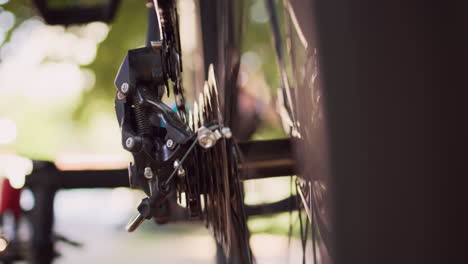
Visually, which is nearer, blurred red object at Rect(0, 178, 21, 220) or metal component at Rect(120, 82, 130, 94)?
→ metal component at Rect(120, 82, 130, 94)

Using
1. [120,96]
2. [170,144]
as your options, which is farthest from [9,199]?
[170,144]

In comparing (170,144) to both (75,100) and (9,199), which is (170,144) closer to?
(9,199)

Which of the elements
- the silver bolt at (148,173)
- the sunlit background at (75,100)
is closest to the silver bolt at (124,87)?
the silver bolt at (148,173)

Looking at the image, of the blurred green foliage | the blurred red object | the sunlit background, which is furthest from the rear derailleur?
the blurred green foliage

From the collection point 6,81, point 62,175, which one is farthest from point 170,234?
point 62,175

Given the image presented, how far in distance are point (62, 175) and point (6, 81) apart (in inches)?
138

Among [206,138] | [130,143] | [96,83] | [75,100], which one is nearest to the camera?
[206,138]

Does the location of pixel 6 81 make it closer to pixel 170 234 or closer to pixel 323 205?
pixel 170 234

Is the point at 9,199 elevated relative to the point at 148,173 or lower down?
lower down

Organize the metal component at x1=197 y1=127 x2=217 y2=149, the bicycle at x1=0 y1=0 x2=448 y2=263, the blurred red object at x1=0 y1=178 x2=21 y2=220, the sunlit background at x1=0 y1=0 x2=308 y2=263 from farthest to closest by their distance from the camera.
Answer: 1. the sunlit background at x1=0 y1=0 x2=308 y2=263
2. the blurred red object at x1=0 y1=178 x2=21 y2=220
3. the metal component at x1=197 y1=127 x2=217 y2=149
4. the bicycle at x1=0 y1=0 x2=448 y2=263

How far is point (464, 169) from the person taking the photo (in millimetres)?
407

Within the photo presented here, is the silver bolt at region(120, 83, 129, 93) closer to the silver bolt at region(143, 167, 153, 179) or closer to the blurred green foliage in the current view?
the silver bolt at region(143, 167, 153, 179)

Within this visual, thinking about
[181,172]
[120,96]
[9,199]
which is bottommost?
[9,199]

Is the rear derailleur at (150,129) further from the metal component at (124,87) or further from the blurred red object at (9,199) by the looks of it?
the blurred red object at (9,199)
